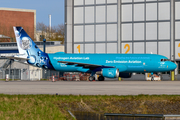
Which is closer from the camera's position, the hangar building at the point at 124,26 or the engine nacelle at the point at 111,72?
the engine nacelle at the point at 111,72

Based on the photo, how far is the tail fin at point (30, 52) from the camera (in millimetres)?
44406

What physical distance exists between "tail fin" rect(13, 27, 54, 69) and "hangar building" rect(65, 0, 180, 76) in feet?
45.1

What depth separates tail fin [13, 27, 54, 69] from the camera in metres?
44.4

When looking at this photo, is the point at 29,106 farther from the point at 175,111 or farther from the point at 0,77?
the point at 0,77

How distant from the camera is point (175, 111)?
532 inches

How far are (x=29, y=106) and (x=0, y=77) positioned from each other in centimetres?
4450

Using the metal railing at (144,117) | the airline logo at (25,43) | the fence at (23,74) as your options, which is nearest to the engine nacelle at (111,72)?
the airline logo at (25,43)

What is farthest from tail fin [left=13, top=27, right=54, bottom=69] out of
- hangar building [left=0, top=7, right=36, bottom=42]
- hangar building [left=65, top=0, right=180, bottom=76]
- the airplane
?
hangar building [left=0, top=7, right=36, bottom=42]

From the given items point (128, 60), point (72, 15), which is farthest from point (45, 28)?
point (128, 60)

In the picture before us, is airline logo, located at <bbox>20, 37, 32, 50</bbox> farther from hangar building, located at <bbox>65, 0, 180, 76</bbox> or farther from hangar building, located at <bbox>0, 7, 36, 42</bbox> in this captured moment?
hangar building, located at <bbox>0, 7, 36, 42</bbox>

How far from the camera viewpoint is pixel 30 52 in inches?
1758

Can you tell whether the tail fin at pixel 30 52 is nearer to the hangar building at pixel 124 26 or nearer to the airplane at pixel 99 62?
the airplane at pixel 99 62

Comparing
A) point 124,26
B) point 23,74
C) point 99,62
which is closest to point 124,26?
point 124,26

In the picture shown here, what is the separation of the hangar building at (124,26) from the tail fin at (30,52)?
13.7 m
